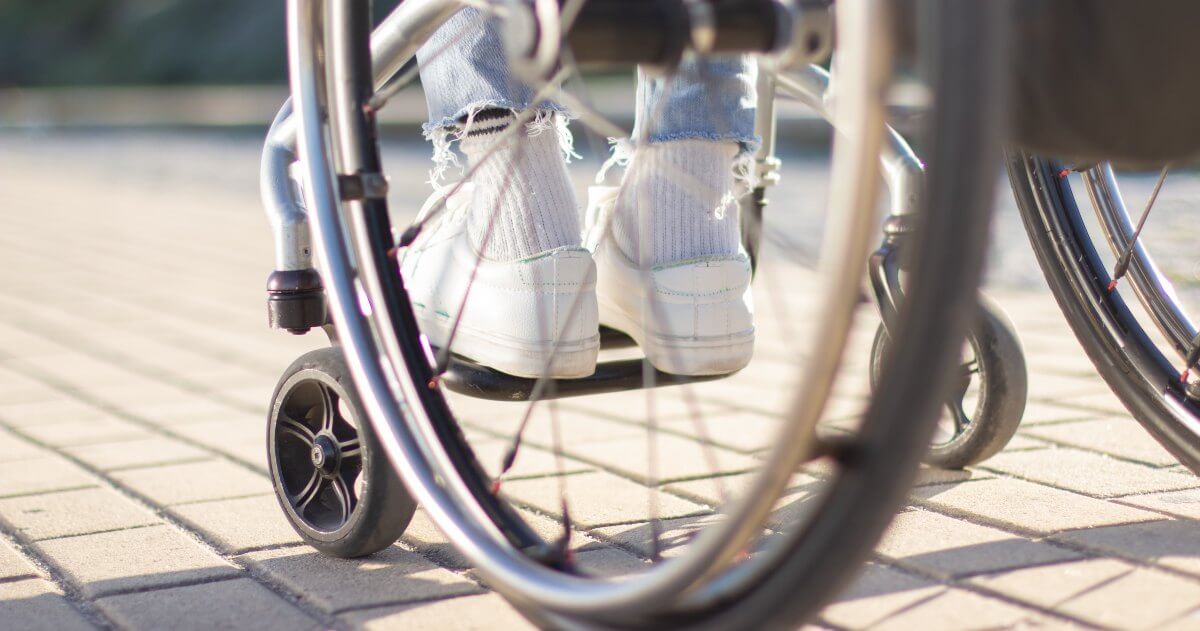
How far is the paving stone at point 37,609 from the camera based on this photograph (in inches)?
54.0

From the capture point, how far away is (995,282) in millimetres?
3646

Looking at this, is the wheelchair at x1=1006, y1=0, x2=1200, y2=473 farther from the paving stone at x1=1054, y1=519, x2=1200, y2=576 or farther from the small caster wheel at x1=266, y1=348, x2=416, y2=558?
the small caster wheel at x1=266, y1=348, x2=416, y2=558

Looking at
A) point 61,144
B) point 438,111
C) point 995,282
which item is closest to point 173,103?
point 61,144

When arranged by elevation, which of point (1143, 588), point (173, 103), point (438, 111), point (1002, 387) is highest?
point (173, 103)

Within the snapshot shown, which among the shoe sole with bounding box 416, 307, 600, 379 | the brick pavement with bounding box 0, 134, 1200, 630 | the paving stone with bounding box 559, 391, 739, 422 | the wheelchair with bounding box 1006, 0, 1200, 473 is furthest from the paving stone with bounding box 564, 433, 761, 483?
the wheelchair with bounding box 1006, 0, 1200, 473

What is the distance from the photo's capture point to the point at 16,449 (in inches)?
86.4

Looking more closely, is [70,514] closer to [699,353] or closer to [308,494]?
[308,494]

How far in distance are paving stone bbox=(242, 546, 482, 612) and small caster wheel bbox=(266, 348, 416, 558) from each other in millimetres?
22

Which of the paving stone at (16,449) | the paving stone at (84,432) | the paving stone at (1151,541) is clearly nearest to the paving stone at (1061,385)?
the paving stone at (1151,541)

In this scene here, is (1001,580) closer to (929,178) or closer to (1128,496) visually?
(1128,496)

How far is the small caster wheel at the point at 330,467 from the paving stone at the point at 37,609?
276 mm

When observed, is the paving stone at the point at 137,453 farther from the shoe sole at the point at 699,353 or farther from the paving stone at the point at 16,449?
the shoe sole at the point at 699,353

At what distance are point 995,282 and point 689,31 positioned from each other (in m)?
2.75

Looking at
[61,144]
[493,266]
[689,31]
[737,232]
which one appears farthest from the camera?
[61,144]
